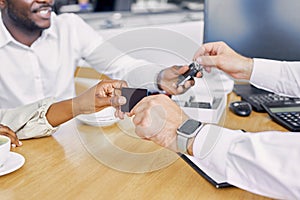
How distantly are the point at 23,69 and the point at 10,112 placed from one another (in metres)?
0.50

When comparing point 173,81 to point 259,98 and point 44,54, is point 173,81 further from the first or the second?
point 44,54

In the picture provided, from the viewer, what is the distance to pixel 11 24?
1.46 m

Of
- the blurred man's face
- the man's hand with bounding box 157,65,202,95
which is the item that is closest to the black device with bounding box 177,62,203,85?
the man's hand with bounding box 157,65,202,95

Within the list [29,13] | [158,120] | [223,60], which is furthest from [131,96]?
[29,13]

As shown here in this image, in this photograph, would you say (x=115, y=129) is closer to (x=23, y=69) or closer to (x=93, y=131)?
(x=93, y=131)

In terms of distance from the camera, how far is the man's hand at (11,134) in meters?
0.95

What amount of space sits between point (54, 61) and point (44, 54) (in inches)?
2.2

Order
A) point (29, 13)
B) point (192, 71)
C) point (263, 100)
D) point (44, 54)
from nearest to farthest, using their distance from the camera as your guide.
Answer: point (192, 71)
point (263, 100)
point (29, 13)
point (44, 54)

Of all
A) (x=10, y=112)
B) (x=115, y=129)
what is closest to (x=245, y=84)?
(x=115, y=129)

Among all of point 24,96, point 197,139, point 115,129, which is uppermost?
point 197,139

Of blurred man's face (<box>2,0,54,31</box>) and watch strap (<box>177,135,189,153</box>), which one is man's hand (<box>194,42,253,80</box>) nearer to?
watch strap (<box>177,135,189,153</box>)

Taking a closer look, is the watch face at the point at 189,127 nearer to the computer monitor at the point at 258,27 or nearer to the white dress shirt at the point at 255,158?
the white dress shirt at the point at 255,158

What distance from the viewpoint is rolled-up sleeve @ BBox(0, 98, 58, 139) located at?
985 mm

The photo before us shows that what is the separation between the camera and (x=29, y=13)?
1432 mm
